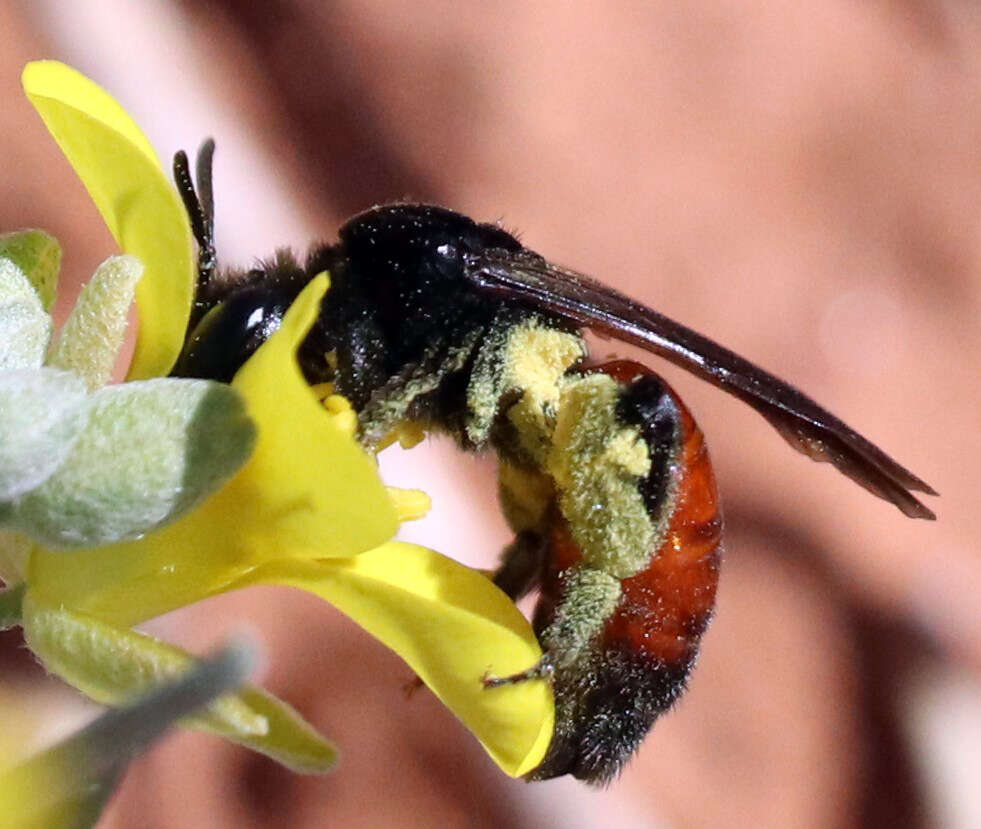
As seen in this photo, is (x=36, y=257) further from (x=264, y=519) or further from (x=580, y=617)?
(x=580, y=617)

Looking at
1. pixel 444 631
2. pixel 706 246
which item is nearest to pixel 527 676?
pixel 444 631

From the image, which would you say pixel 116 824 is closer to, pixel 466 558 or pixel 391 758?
pixel 391 758

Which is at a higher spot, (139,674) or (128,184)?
(128,184)

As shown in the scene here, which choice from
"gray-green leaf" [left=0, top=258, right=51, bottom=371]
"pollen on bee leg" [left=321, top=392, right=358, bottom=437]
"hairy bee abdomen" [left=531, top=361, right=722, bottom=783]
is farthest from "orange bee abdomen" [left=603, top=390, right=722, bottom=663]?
"gray-green leaf" [left=0, top=258, right=51, bottom=371]

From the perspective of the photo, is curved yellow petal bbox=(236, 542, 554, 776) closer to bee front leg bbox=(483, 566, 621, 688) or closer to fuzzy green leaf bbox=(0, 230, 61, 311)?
bee front leg bbox=(483, 566, 621, 688)

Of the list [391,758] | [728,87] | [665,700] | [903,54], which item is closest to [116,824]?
[391,758]

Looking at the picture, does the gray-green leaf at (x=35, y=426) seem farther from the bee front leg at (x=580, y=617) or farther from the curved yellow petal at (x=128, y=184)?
the bee front leg at (x=580, y=617)
